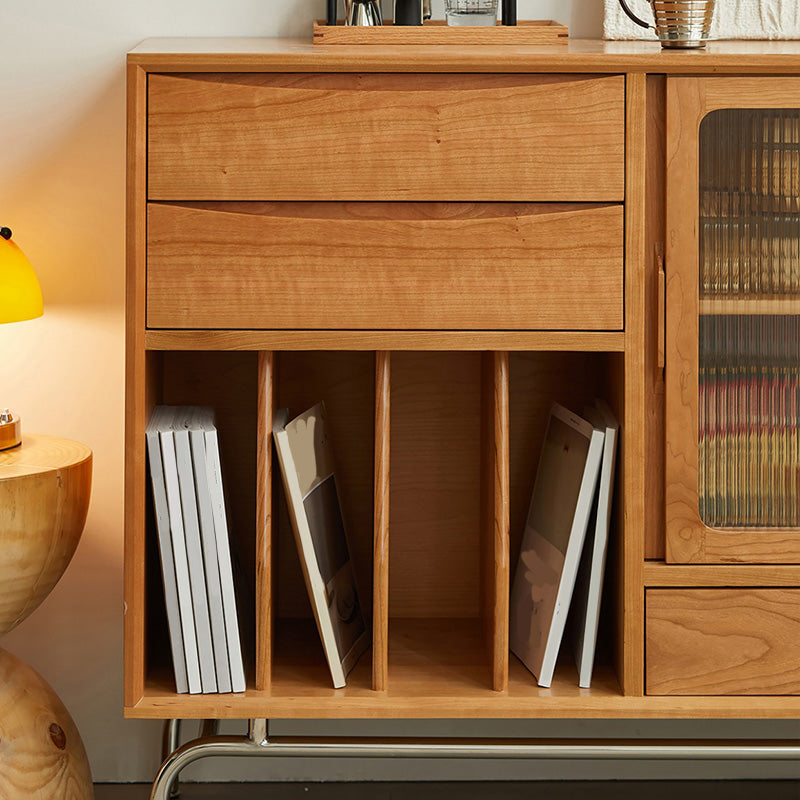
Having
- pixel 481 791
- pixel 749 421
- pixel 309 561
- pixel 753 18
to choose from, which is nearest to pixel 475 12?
pixel 753 18

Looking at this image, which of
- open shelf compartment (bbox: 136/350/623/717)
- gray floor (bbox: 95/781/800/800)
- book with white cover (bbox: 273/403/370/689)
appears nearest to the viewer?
book with white cover (bbox: 273/403/370/689)

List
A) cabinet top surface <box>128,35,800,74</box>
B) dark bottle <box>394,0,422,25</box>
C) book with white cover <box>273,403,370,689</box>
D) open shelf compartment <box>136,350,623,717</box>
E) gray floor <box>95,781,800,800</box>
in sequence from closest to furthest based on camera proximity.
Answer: cabinet top surface <box>128,35,800,74</box>, book with white cover <box>273,403,370,689</box>, dark bottle <box>394,0,422,25</box>, open shelf compartment <box>136,350,623,717</box>, gray floor <box>95,781,800,800</box>

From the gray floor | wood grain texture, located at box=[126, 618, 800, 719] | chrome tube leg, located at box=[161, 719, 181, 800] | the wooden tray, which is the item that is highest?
the wooden tray

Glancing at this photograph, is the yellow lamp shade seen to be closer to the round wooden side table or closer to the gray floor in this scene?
the round wooden side table

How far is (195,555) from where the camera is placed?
114 cm

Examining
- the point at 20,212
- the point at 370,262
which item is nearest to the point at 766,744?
the point at 370,262

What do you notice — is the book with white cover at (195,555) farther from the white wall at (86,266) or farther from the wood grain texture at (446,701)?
the white wall at (86,266)

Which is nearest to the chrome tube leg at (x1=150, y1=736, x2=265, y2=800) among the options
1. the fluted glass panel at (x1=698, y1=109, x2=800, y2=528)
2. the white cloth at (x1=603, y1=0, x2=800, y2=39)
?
the fluted glass panel at (x1=698, y1=109, x2=800, y2=528)

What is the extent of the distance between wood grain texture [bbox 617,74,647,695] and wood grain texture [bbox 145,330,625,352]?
0.06 m

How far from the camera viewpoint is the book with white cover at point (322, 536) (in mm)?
1168

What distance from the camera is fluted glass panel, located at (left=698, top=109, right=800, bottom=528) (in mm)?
1107

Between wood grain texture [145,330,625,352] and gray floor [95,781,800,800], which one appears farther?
gray floor [95,781,800,800]

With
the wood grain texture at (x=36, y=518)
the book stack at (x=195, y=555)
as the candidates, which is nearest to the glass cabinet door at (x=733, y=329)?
the book stack at (x=195, y=555)

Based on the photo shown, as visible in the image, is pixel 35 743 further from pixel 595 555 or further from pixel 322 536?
pixel 595 555
